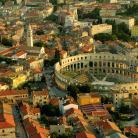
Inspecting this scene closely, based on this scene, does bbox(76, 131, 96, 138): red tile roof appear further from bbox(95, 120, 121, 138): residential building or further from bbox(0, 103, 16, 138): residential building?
bbox(0, 103, 16, 138): residential building

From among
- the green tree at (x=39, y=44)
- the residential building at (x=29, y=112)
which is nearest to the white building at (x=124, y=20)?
the green tree at (x=39, y=44)

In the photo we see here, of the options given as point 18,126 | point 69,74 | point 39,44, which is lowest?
point 18,126

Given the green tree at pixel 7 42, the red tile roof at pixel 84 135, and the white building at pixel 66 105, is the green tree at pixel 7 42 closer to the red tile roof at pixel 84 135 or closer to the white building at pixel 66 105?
the white building at pixel 66 105

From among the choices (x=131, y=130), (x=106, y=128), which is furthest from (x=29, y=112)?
(x=131, y=130)

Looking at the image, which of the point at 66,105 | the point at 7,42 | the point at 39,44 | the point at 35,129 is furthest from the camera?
the point at 7,42

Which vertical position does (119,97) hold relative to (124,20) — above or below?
below

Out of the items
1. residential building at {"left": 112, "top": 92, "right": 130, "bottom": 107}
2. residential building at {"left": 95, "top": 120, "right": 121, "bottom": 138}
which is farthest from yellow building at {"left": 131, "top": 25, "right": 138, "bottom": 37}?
residential building at {"left": 95, "top": 120, "right": 121, "bottom": 138}

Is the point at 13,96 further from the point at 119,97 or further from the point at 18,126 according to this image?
the point at 119,97

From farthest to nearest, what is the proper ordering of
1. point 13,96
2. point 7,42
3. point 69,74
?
1. point 7,42
2. point 69,74
3. point 13,96
